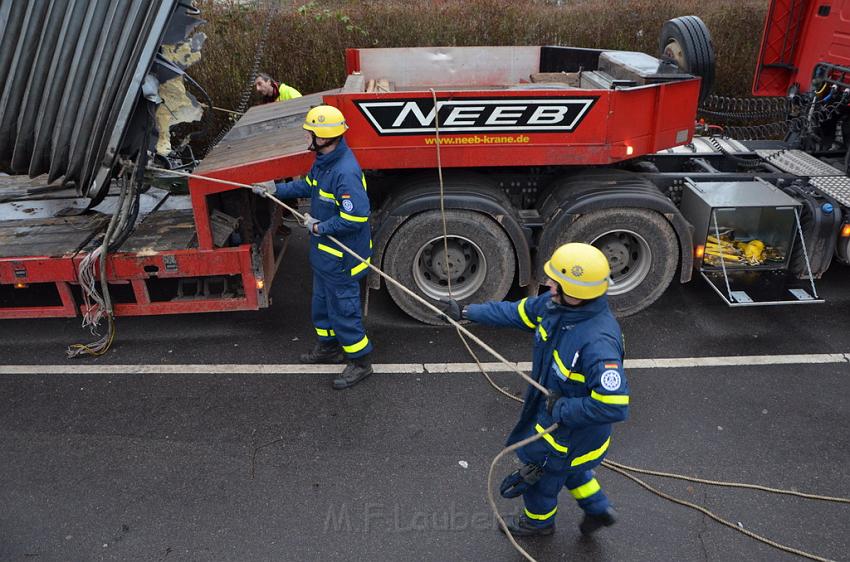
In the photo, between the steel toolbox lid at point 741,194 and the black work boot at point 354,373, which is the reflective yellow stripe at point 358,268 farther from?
the steel toolbox lid at point 741,194

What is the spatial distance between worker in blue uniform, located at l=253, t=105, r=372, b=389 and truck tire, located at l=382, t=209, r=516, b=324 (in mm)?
700

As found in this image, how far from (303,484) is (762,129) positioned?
8659mm

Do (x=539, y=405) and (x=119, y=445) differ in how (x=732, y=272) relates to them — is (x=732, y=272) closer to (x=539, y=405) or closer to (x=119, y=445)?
(x=539, y=405)

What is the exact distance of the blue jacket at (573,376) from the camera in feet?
9.32

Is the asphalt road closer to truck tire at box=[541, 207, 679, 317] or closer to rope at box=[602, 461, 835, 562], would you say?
rope at box=[602, 461, 835, 562]

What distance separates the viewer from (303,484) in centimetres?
391

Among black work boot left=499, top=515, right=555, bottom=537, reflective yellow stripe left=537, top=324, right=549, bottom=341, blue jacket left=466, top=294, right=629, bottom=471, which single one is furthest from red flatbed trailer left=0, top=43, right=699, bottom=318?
black work boot left=499, top=515, right=555, bottom=537

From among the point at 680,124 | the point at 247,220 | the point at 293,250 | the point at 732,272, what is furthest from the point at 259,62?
the point at 732,272

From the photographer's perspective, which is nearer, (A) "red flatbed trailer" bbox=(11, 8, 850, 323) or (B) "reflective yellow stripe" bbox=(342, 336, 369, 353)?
(B) "reflective yellow stripe" bbox=(342, 336, 369, 353)

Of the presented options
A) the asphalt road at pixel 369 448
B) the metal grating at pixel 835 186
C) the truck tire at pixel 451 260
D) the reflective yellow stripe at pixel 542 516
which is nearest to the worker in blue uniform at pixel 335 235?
the asphalt road at pixel 369 448

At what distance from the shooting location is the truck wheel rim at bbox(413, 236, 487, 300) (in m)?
5.56

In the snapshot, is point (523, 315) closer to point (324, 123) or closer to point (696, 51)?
point (324, 123)

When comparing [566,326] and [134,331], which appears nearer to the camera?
[566,326]

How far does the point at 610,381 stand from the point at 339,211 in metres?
2.37
